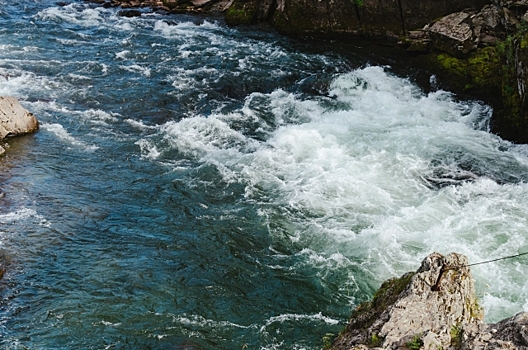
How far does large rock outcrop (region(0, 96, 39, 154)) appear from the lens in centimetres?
1812

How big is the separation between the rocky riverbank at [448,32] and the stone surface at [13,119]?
1241 centimetres

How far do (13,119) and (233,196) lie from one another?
8.01 metres

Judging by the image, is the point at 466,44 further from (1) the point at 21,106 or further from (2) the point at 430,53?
(1) the point at 21,106

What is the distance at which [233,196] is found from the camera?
15.3m

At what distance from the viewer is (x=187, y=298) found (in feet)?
38.0

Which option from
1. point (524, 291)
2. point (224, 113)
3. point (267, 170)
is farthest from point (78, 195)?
point (524, 291)

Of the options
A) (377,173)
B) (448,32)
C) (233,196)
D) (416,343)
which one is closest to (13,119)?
(233,196)

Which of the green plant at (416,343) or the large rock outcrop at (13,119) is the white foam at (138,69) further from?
the green plant at (416,343)

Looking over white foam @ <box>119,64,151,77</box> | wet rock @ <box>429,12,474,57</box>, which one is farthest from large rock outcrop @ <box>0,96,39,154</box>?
wet rock @ <box>429,12,474,57</box>

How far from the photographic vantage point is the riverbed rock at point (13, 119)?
59.5 ft

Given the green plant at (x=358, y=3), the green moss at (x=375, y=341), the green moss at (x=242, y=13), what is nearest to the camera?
the green moss at (x=375, y=341)

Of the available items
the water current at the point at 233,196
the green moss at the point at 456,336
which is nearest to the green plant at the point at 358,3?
the water current at the point at 233,196

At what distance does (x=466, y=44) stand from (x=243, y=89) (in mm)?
8333

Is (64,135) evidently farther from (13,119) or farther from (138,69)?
(138,69)
